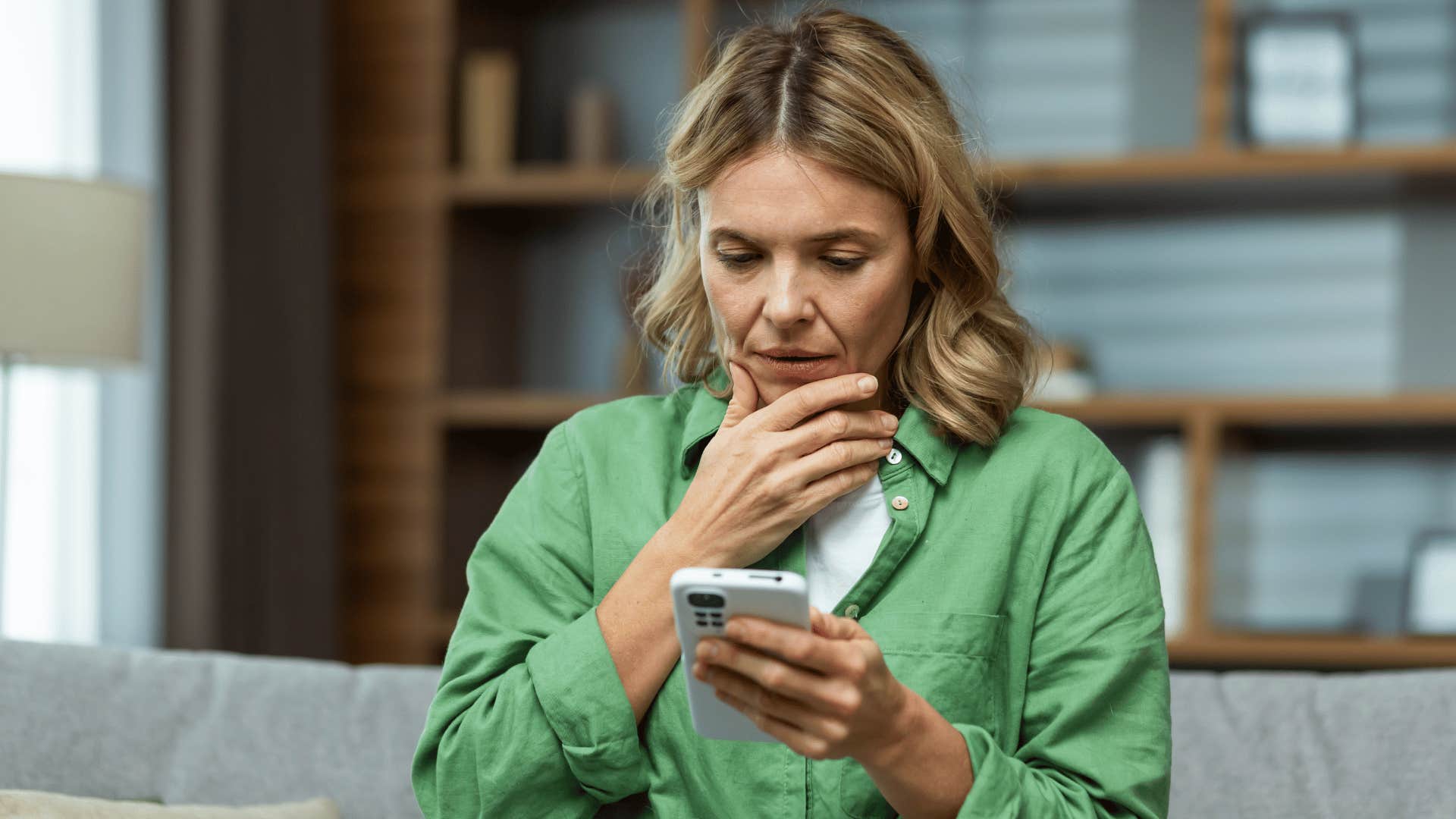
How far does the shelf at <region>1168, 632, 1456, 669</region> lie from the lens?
A: 2.90 metres

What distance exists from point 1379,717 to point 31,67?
7.81 ft

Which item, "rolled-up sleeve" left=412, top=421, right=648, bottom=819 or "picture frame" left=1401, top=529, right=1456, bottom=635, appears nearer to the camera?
"rolled-up sleeve" left=412, top=421, right=648, bottom=819

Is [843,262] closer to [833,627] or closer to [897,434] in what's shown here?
[897,434]

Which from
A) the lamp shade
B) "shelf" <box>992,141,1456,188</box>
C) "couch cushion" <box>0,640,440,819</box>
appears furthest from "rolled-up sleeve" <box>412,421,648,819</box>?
"shelf" <box>992,141,1456,188</box>

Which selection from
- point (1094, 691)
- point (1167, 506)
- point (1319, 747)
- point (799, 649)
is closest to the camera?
point (799, 649)

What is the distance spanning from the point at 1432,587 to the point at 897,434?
7.03 feet

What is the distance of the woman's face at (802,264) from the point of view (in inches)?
47.8

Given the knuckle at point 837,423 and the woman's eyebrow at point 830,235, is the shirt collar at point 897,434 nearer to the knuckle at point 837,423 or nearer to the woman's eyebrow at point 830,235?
the knuckle at point 837,423

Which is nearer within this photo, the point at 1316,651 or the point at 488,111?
the point at 1316,651

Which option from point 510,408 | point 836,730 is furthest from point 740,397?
point 510,408

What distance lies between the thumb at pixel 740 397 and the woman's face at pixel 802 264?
0.02m

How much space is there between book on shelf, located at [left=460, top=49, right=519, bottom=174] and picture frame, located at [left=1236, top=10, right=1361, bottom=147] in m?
1.55

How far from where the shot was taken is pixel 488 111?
3.34 meters

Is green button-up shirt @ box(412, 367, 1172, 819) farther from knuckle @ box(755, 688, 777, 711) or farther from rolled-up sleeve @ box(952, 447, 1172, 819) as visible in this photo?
knuckle @ box(755, 688, 777, 711)
